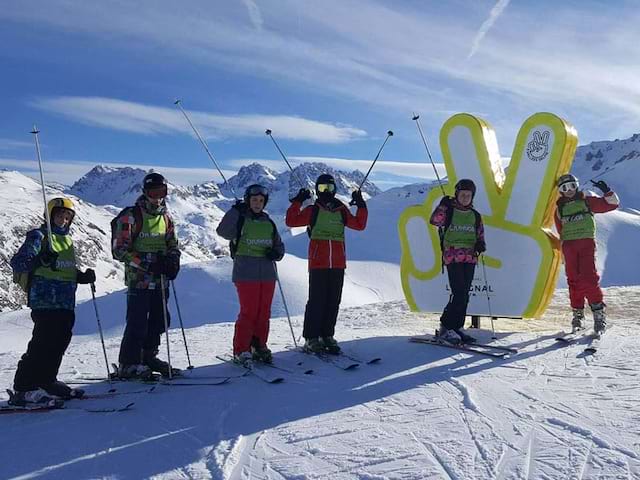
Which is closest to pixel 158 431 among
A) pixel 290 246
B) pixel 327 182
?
pixel 327 182

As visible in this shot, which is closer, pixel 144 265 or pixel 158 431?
pixel 158 431

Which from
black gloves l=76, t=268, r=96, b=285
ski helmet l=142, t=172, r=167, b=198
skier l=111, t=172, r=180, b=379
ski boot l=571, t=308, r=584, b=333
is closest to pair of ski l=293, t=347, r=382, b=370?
skier l=111, t=172, r=180, b=379

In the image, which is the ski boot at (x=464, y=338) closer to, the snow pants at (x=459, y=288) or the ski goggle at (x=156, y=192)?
the snow pants at (x=459, y=288)

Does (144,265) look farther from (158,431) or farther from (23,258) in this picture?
(158,431)

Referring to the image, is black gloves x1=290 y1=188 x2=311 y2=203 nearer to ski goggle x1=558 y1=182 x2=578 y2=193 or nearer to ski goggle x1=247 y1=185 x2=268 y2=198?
ski goggle x1=247 y1=185 x2=268 y2=198

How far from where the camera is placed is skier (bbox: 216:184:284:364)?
6.06 metres

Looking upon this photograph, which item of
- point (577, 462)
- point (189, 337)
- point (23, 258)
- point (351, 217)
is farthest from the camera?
point (189, 337)

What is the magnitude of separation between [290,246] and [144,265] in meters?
38.6

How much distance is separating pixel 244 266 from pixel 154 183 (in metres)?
1.28

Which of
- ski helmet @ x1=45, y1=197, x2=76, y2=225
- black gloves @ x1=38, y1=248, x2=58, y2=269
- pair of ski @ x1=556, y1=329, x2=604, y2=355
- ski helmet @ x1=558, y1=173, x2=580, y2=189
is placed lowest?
pair of ski @ x1=556, y1=329, x2=604, y2=355

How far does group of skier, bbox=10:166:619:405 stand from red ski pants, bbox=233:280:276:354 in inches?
0.4

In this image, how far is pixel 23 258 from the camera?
4.68 meters

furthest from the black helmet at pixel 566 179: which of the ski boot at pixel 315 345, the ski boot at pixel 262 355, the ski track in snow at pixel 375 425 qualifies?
the ski boot at pixel 262 355

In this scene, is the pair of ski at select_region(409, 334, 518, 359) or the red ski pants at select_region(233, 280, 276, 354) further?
the pair of ski at select_region(409, 334, 518, 359)
